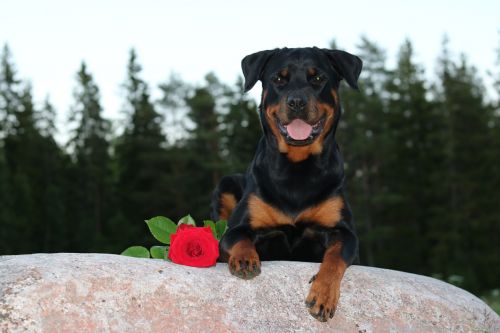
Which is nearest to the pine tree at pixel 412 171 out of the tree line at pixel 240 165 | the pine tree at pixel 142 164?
the tree line at pixel 240 165

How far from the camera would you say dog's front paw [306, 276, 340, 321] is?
492 centimetres

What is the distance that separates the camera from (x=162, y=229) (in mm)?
5969

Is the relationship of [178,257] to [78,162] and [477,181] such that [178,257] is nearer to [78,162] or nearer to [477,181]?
[477,181]

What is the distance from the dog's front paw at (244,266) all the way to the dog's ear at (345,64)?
1.90 meters

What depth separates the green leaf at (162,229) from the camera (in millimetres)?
5937

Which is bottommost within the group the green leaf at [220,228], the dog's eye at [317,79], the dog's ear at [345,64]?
the green leaf at [220,228]

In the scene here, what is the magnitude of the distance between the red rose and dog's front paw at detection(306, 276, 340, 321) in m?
0.90

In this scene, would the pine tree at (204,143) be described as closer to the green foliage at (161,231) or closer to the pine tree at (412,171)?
the pine tree at (412,171)

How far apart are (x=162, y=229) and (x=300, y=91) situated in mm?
1844

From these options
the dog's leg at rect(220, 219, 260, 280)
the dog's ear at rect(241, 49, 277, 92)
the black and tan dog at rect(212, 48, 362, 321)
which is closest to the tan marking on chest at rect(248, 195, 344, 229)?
the black and tan dog at rect(212, 48, 362, 321)

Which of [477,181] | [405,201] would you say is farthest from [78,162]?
[477,181]

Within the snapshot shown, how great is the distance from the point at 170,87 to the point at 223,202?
4818cm

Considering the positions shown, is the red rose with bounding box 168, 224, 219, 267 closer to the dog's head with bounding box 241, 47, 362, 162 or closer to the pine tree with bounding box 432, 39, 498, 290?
the dog's head with bounding box 241, 47, 362, 162

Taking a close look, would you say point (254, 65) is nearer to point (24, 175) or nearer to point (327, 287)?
point (327, 287)
